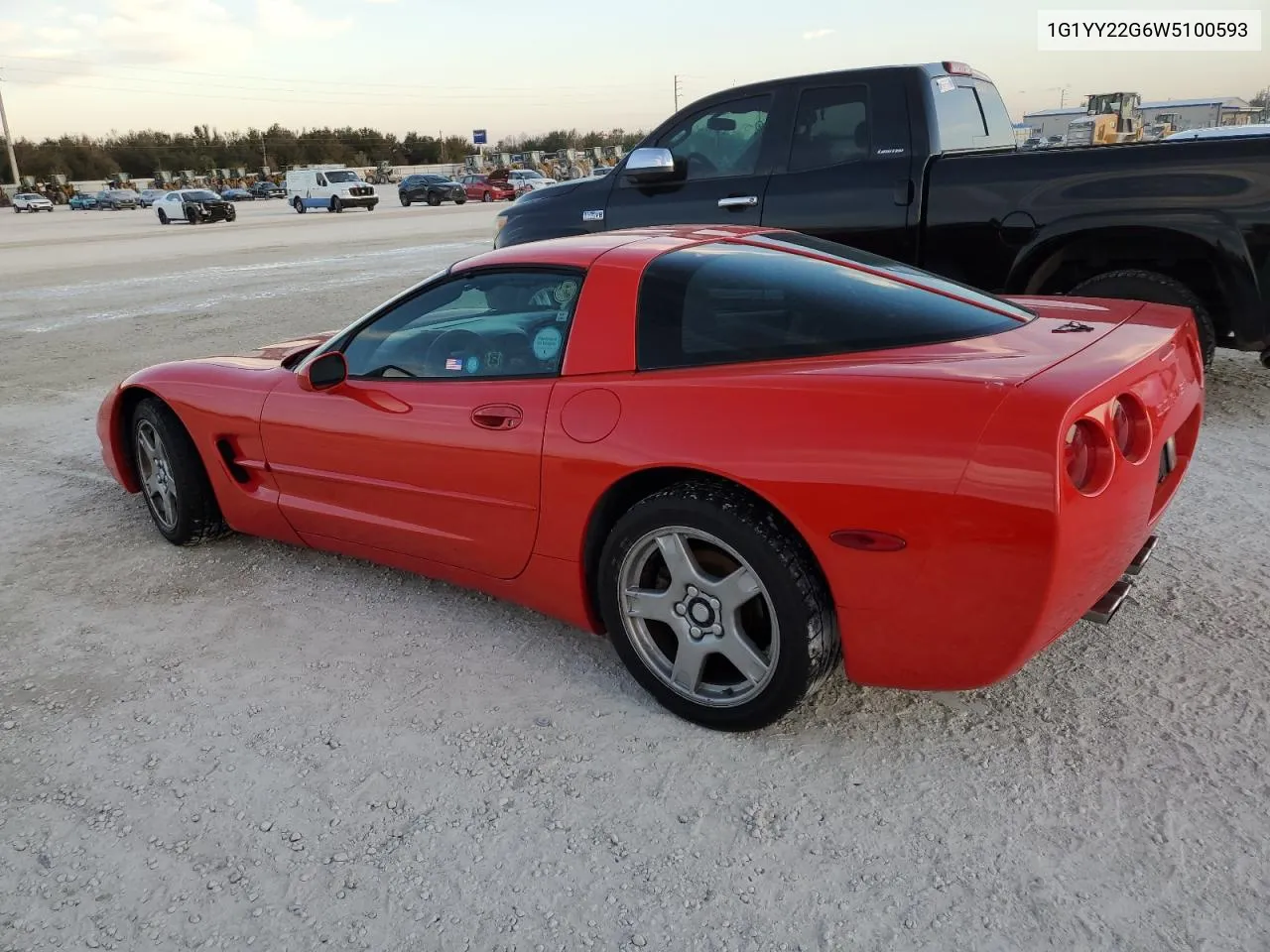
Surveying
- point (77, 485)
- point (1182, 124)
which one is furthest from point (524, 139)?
point (77, 485)

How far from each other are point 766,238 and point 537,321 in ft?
2.85

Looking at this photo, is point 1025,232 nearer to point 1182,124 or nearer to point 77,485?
point 77,485

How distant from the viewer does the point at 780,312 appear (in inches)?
106

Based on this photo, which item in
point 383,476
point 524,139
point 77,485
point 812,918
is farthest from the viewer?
point 524,139

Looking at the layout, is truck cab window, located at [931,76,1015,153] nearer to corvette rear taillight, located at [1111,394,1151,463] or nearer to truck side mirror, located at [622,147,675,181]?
truck side mirror, located at [622,147,675,181]

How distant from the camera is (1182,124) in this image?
2792cm

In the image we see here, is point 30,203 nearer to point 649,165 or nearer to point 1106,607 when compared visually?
point 649,165

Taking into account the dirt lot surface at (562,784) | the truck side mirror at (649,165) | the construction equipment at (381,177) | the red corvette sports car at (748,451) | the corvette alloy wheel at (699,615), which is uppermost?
the construction equipment at (381,177)

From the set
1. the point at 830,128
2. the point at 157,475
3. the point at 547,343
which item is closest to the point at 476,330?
the point at 547,343

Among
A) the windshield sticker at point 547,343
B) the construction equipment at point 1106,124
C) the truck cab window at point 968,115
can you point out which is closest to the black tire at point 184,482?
the windshield sticker at point 547,343

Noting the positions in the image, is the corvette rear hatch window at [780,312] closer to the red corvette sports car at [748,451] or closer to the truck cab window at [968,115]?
the red corvette sports car at [748,451]

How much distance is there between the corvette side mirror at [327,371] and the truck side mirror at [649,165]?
3.60m

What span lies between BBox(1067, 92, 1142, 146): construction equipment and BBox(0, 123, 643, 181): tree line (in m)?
80.3

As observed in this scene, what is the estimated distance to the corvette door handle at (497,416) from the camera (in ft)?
9.33
